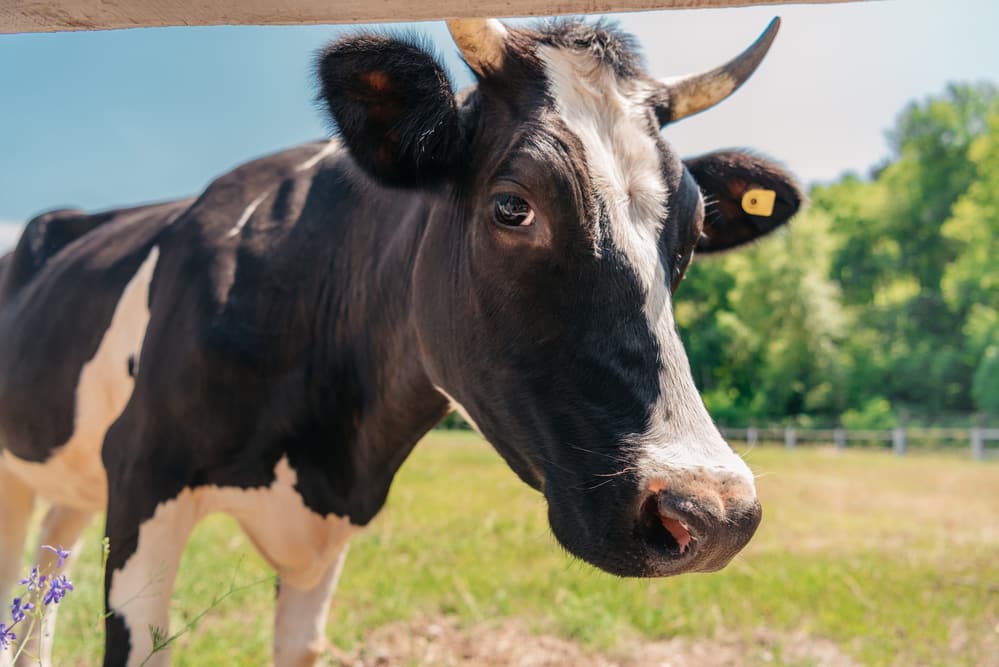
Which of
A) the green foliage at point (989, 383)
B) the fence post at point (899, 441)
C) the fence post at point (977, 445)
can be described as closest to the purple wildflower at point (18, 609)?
the fence post at point (977, 445)

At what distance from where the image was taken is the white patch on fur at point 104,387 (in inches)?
131

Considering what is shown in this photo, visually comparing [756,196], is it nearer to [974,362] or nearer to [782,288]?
[782,288]

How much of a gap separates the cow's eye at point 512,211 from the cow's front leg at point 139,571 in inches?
67.0

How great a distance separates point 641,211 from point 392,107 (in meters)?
0.86

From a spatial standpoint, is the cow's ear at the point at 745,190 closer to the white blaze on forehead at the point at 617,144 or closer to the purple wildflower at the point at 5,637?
the white blaze on forehead at the point at 617,144

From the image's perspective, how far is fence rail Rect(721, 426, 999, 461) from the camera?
24328 millimetres

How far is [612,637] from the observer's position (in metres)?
4.63

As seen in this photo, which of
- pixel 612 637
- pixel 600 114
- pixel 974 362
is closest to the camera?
pixel 600 114

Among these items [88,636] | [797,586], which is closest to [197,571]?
[88,636]

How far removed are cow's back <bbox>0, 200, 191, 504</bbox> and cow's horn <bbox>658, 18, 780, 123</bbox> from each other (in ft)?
7.75

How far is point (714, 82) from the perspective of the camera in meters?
2.64

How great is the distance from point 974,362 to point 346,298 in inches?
1485

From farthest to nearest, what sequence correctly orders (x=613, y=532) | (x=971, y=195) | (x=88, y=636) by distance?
(x=971, y=195) → (x=88, y=636) → (x=613, y=532)

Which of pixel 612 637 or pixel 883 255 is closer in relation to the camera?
pixel 612 637
